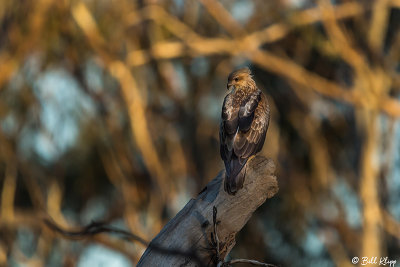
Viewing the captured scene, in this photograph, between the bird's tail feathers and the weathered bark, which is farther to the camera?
the bird's tail feathers

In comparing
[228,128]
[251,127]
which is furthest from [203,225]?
[251,127]

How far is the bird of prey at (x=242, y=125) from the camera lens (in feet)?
18.6

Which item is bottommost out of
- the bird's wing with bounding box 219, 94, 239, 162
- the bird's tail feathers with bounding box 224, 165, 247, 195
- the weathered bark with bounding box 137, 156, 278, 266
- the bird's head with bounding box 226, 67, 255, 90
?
the weathered bark with bounding box 137, 156, 278, 266

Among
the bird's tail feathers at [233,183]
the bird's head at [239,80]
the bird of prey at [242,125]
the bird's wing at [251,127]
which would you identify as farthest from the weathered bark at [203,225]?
the bird's head at [239,80]

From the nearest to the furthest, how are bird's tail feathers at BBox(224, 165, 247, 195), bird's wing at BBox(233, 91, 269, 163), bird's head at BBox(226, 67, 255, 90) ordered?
bird's tail feathers at BBox(224, 165, 247, 195), bird's wing at BBox(233, 91, 269, 163), bird's head at BBox(226, 67, 255, 90)

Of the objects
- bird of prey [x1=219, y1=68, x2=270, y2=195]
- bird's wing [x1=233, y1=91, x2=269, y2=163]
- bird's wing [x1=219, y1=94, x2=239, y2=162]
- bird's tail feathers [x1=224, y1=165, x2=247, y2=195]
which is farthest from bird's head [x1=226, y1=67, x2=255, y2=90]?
bird's tail feathers [x1=224, y1=165, x2=247, y2=195]

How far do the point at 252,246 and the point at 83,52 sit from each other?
641 centimetres

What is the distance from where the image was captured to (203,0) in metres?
16.2

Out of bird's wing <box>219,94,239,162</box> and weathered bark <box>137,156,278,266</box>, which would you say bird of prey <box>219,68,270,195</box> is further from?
weathered bark <box>137,156,278,266</box>

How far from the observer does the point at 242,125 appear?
6223mm

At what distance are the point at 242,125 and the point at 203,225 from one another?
2.30 metres

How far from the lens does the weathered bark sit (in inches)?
158

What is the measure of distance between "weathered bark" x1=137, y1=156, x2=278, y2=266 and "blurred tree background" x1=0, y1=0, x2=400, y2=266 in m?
12.1

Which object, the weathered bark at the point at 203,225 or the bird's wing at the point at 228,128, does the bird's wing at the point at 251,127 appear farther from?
the weathered bark at the point at 203,225
